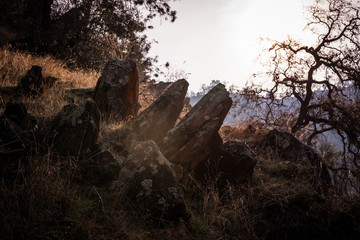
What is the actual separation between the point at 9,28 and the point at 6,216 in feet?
41.5

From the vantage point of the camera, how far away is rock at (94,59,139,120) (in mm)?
5465

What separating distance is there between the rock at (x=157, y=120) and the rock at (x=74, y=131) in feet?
4.08

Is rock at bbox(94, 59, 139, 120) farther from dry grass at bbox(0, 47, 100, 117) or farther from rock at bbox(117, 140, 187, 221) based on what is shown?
rock at bbox(117, 140, 187, 221)

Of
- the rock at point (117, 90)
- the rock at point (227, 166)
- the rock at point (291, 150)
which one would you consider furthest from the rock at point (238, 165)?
the rock at point (117, 90)

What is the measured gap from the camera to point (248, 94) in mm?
12156

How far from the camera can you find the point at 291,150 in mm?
Answer: 6465

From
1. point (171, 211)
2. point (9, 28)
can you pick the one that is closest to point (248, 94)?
point (171, 211)

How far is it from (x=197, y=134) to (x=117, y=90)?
270cm

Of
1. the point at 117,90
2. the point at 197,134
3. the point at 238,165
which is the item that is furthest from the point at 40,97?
the point at 238,165

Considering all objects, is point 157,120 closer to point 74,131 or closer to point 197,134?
point 197,134

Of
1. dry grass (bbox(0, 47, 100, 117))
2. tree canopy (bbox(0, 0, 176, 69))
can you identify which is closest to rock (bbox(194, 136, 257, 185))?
dry grass (bbox(0, 47, 100, 117))

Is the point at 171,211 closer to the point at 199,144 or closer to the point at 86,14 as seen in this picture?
the point at 199,144

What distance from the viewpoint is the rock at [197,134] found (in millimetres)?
4129

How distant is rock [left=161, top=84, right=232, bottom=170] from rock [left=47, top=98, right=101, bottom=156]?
1.56m
